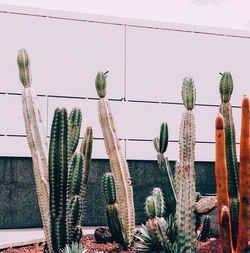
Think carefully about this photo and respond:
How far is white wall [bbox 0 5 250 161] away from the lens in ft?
33.2

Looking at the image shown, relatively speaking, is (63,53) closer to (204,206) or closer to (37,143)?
(37,143)

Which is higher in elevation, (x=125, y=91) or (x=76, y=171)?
(x=125, y=91)

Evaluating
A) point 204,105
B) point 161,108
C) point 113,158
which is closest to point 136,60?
point 161,108

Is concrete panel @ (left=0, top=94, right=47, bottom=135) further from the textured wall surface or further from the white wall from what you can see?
the textured wall surface

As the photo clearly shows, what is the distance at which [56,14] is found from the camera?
10.5 metres

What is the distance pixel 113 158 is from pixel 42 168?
3.64 feet

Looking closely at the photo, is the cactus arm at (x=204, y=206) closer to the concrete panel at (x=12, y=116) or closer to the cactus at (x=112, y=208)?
the cactus at (x=112, y=208)

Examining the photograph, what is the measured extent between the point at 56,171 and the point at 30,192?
493 cm

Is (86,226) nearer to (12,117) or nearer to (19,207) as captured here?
(19,207)

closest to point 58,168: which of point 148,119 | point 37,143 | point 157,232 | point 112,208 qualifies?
point 37,143

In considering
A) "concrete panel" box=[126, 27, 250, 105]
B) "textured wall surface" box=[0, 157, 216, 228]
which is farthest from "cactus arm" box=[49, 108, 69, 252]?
"concrete panel" box=[126, 27, 250, 105]

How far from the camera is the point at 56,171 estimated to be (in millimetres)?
5242

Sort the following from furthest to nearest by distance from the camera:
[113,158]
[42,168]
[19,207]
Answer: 1. [19,207]
2. [113,158]
3. [42,168]

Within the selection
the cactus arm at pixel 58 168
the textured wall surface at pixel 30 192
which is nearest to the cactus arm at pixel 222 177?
the cactus arm at pixel 58 168
